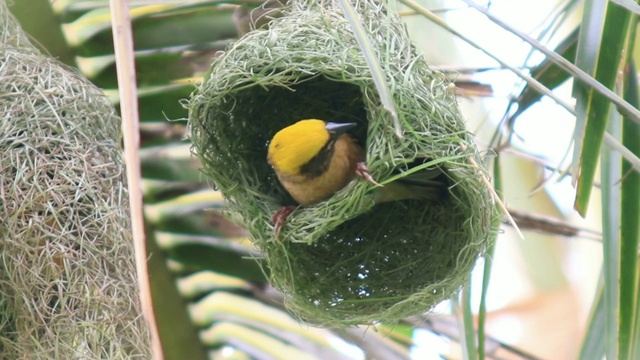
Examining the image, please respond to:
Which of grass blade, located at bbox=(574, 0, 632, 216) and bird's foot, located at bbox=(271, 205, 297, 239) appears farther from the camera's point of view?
bird's foot, located at bbox=(271, 205, 297, 239)

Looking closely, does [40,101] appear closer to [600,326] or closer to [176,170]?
[176,170]

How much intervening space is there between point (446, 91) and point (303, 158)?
403 mm

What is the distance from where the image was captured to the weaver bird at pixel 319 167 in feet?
6.73

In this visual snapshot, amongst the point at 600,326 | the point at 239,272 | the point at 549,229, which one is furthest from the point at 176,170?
the point at 600,326

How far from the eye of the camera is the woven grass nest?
71.0 inches

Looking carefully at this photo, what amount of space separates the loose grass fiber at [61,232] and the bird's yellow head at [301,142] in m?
0.42

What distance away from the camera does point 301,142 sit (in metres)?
2.07

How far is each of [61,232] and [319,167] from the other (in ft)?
2.14

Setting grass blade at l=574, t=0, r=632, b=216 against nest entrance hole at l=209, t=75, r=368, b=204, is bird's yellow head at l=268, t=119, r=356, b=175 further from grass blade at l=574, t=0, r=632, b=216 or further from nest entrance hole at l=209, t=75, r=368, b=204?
grass blade at l=574, t=0, r=632, b=216

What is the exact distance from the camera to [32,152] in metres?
2.08

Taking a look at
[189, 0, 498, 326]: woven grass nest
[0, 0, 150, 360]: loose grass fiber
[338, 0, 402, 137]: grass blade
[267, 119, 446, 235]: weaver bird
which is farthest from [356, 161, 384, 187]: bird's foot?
[0, 0, 150, 360]: loose grass fiber

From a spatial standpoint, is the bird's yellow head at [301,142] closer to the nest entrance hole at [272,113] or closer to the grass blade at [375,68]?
the nest entrance hole at [272,113]

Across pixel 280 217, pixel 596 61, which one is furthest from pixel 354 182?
pixel 596 61

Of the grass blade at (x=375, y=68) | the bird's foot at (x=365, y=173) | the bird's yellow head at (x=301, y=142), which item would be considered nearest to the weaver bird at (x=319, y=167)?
the bird's yellow head at (x=301, y=142)
